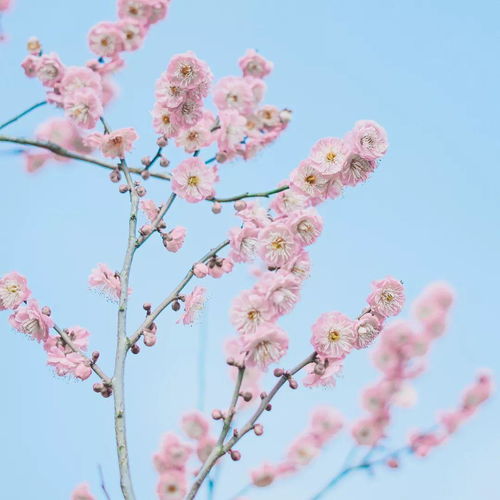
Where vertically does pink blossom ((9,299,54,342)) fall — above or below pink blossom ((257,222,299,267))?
above

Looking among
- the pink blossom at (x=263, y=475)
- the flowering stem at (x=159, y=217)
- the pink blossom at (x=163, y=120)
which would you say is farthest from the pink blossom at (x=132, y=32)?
the pink blossom at (x=263, y=475)

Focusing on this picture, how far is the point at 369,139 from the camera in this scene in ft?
9.07

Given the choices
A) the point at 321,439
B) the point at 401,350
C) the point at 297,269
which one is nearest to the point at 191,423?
the point at 321,439

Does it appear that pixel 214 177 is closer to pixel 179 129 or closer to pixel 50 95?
pixel 179 129

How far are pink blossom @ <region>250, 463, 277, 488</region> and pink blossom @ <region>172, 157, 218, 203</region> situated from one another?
11.3 ft

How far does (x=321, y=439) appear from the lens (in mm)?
6820

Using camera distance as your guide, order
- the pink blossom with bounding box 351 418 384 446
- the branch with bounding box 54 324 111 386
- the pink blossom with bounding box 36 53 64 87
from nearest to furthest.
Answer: the branch with bounding box 54 324 111 386 < the pink blossom with bounding box 36 53 64 87 < the pink blossom with bounding box 351 418 384 446

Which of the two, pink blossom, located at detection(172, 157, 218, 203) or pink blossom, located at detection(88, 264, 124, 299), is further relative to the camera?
pink blossom, located at detection(172, 157, 218, 203)

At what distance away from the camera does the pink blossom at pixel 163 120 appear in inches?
130

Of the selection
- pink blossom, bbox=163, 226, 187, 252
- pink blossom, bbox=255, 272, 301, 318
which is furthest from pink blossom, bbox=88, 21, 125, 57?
pink blossom, bbox=255, 272, 301, 318

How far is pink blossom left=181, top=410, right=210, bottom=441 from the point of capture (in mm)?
5723

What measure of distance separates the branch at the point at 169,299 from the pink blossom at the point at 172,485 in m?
2.78

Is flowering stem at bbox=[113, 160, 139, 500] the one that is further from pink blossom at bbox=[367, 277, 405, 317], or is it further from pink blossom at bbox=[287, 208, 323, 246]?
pink blossom at bbox=[367, 277, 405, 317]

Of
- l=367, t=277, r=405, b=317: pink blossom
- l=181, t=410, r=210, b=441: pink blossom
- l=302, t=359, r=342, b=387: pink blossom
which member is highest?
l=181, t=410, r=210, b=441: pink blossom
